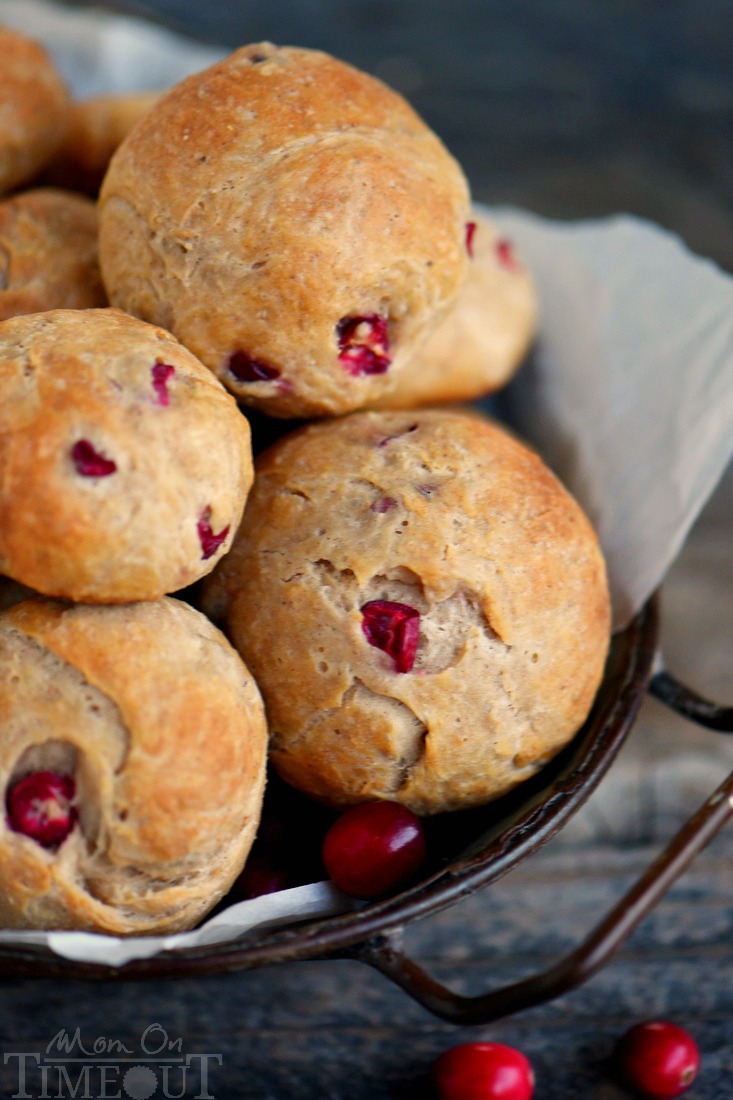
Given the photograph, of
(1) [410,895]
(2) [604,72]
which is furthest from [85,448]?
(2) [604,72]

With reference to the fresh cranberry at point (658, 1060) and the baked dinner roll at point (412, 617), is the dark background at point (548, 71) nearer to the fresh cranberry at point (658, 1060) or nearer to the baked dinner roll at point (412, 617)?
the baked dinner roll at point (412, 617)

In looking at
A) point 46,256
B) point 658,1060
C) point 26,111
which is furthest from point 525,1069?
point 26,111

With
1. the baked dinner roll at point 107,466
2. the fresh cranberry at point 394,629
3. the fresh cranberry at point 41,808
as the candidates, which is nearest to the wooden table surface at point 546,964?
the fresh cranberry at point 41,808

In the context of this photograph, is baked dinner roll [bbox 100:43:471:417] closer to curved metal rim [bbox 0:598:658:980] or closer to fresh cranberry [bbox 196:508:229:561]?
fresh cranberry [bbox 196:508:229:561]

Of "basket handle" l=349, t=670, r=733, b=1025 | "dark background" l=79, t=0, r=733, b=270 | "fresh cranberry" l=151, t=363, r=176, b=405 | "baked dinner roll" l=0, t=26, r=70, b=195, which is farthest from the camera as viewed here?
"dark background" l=79, t=0, r=733, b=270

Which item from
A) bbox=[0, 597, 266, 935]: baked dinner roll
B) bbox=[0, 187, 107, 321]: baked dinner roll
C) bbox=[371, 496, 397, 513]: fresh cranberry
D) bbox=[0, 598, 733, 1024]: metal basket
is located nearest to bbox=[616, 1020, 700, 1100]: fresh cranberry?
bbox=[0, 598, 733, 1024]: metal basket
